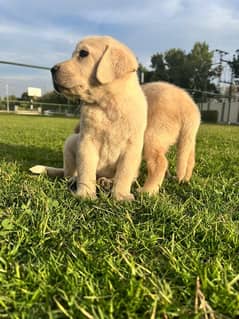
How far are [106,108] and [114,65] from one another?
0.29m

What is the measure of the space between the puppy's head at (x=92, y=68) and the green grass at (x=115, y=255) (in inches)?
27.0

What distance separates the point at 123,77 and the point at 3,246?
1386 mm

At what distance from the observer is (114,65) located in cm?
224

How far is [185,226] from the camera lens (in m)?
1.67

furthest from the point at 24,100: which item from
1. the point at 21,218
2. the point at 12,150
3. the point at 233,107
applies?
the point at 21,218

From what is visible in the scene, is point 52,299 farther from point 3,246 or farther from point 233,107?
point 233,107

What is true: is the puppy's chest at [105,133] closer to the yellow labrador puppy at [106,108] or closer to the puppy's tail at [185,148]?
the yellow labrador puppy at [106,108]

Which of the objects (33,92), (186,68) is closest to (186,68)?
(186,68)

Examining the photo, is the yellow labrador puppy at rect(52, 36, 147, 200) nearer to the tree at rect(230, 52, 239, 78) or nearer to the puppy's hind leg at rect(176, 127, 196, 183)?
the puppy's hind leg at rect(176, 127, 196, 183)

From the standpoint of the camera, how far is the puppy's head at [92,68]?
2225 millimetres

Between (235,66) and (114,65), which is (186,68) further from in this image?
(114,65)

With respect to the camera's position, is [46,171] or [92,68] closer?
[92,68]

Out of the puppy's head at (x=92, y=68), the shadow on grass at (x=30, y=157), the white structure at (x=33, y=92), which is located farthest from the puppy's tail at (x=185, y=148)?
the white structure at (x=33, y=92)

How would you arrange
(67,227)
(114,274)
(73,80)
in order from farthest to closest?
(73,80) < (67,227) < (114,274)
